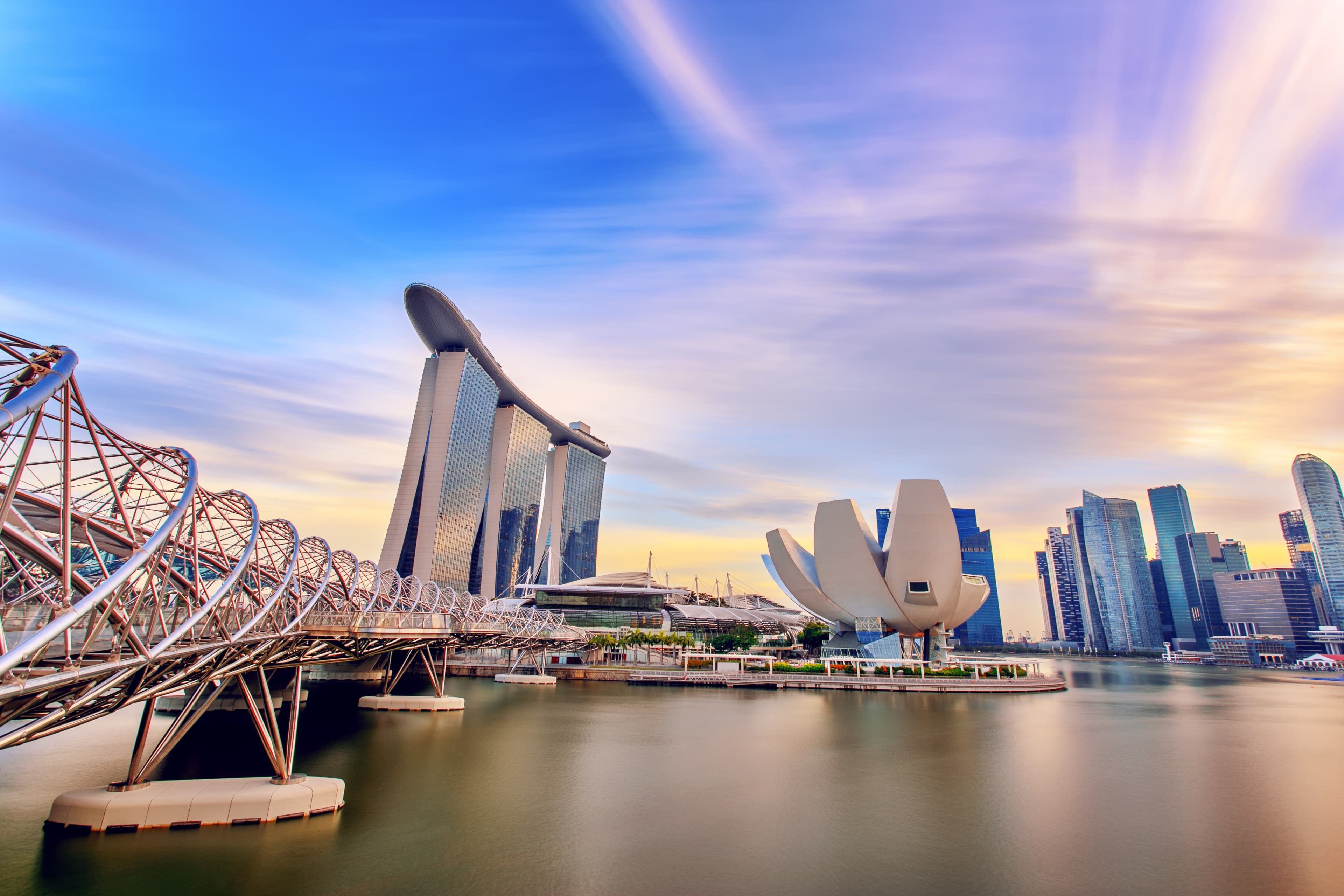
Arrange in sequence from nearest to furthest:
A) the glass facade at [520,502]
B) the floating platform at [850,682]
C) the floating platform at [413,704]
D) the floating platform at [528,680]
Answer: the floating platform at [413,704]
the floating platform at [850,682]
the floating platform at [528,680]
the glass facade at [520,502]

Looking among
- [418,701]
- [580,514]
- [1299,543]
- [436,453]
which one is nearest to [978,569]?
[1299,543]

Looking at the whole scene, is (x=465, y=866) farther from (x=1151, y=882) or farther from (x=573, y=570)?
(x=573, y=570)

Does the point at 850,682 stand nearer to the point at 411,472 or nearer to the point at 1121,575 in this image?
the point at 411,472

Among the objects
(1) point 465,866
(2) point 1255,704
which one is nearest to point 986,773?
(1) point 465,866

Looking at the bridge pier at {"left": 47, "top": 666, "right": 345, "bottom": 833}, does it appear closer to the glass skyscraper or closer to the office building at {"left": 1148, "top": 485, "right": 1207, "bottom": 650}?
the glass skyscraper

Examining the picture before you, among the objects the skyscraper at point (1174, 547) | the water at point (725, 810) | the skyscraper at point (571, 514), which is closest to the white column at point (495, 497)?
the skyscraper at point (571, 514)

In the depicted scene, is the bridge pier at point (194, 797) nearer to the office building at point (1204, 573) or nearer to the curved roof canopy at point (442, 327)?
the curved roof canopy at point (442, 327)

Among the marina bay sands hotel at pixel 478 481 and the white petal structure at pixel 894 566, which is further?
the marina bay sands hotel at pixel 478 481
